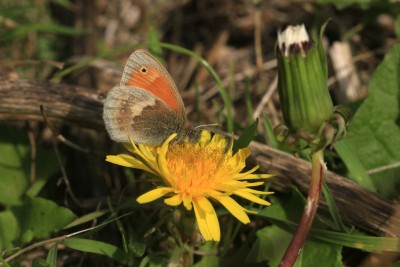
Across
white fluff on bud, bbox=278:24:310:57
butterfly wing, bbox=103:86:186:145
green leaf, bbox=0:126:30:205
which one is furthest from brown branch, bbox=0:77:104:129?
white fluff on bud, bbox=278:24:310:57

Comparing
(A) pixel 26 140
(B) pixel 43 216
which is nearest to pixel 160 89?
(B) pixel 43 216

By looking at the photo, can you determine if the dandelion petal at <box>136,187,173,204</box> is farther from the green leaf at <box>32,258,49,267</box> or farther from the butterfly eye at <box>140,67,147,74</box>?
the butterfly eye at <box>140,67,147,74</box>

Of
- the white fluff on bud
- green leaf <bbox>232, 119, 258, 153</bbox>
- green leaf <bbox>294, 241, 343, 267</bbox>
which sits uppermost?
the white fluff on bud

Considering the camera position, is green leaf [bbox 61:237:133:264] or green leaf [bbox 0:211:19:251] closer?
green leaf [bbox 61:237:133:264]

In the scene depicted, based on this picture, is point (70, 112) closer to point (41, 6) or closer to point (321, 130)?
point (321, 130)

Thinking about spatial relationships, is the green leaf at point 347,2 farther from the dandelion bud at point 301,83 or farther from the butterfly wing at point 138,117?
the dandelion bud at point 301,83

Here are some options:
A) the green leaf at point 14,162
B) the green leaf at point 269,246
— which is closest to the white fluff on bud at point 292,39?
the green leaf at point 269,246
